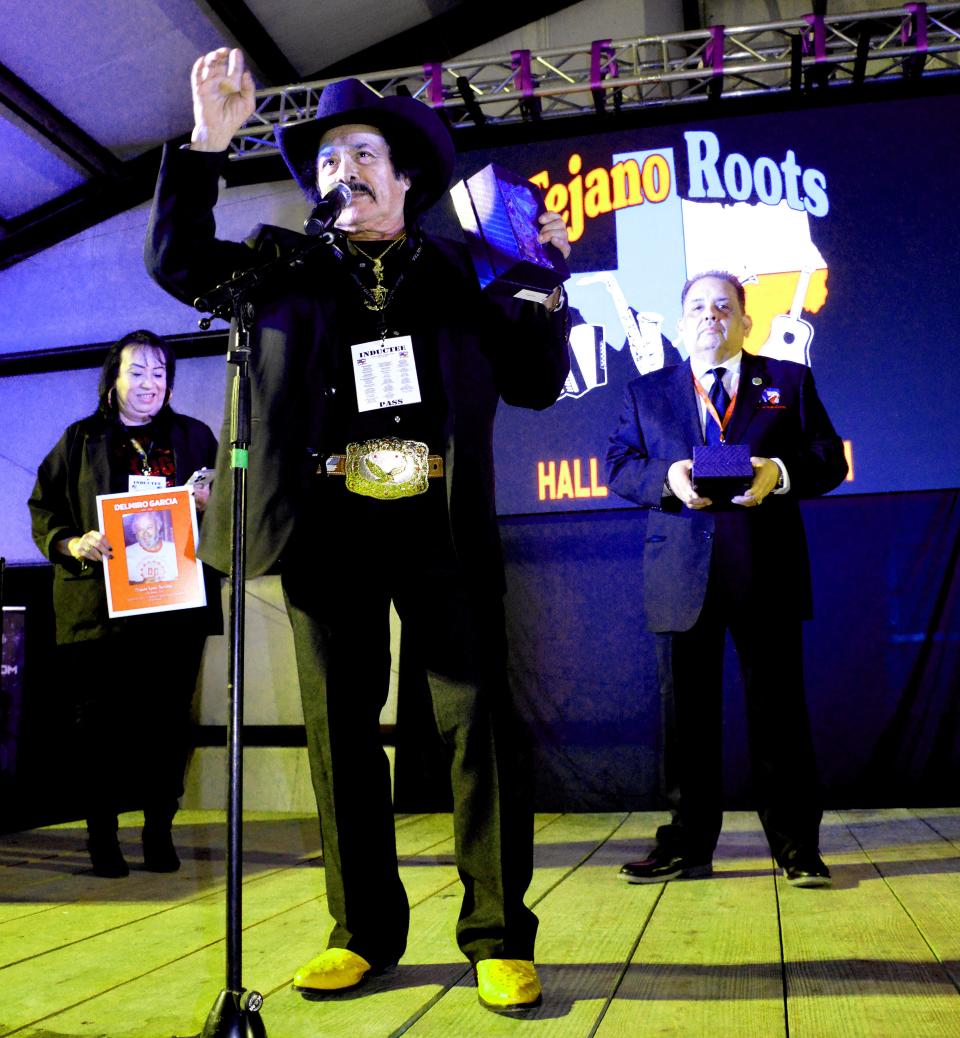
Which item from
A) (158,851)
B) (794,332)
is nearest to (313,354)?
(158,851)

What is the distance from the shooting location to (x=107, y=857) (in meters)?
3.06

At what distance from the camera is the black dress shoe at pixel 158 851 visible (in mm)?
3092

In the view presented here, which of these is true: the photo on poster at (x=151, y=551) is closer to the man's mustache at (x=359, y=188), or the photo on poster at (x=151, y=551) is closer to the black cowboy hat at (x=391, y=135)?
the black cowboy hat at (x=391, y=135)

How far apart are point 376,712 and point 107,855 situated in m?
1.70

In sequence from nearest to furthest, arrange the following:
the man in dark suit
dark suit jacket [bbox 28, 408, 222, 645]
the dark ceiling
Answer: the man in dark suit → dark suit jacket [bbox 28, 408, 222, 645] → the dark ceiling

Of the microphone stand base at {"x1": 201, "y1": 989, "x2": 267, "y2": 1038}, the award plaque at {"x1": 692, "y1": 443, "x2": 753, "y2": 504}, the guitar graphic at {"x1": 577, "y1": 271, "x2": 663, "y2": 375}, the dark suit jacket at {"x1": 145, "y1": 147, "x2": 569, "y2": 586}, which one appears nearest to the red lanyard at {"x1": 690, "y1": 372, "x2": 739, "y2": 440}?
the award plaque at {"x1": 692, "y1": 443, "x2": 753, "y2": 504}

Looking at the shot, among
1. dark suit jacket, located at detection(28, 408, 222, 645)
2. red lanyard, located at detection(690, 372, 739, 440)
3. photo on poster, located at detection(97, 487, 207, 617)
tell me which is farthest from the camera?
dark suit jacket, located at detection(28, 408, 222, 645)

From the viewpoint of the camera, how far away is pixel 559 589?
176 inches

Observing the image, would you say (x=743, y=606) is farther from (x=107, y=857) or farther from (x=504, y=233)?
(x=107, y=857)

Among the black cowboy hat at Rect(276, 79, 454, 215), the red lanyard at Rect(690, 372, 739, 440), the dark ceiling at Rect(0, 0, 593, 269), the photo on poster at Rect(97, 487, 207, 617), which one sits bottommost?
the photo on poster at Rect(97, 487, 207, 617)

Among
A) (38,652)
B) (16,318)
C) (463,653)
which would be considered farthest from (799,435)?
(16,318)

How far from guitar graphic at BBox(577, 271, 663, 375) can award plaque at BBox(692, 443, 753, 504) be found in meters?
1.98

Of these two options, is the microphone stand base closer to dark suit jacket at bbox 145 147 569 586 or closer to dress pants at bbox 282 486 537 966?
dress pants at bbox 282 486 537 966

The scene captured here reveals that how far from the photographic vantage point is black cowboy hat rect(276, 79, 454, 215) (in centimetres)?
187
